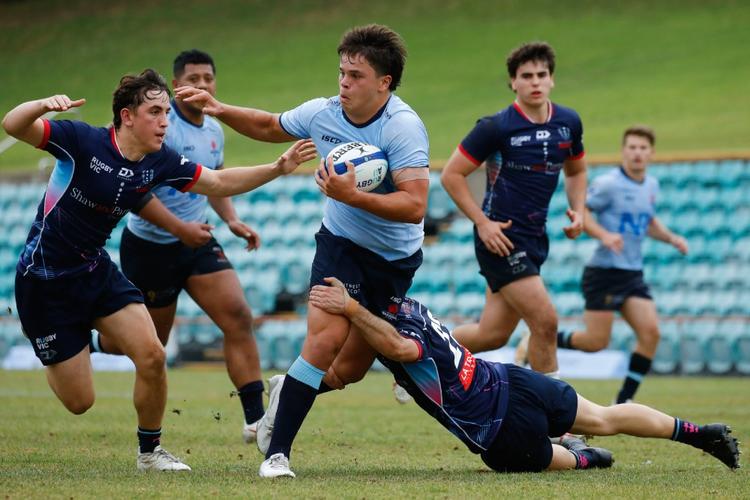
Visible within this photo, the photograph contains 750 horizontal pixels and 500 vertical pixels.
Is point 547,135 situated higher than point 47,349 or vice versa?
point 547,135

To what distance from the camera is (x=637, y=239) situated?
11750mm

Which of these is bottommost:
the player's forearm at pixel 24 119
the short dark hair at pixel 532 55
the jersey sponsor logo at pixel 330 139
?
the jersey sponsor logo at pixel 330 139

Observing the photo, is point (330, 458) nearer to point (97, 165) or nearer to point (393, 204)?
point (393, 204)

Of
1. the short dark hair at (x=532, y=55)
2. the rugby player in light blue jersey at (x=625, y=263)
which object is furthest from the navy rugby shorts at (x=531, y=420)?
the rugby player in light blue jersey at (x=625, y=263)

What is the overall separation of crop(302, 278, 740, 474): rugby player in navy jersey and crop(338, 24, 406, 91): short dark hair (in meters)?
1.24

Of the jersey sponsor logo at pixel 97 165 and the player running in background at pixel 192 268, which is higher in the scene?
the jersey sponsor logo at pixel 97 165

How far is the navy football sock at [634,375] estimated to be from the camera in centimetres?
1091

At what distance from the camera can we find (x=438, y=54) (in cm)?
3666

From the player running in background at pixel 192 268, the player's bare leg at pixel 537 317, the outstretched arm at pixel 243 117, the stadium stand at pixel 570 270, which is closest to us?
the outstretched arm at pixel 243 117

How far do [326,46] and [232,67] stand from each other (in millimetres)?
3249

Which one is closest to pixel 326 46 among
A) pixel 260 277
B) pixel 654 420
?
pixel 260 277

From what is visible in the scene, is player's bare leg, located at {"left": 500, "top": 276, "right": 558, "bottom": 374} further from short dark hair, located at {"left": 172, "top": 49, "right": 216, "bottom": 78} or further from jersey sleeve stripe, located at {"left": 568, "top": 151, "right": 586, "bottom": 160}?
short dark hair, located at {"left": 172, "top": 49, "right": 216, "bottom": 78}

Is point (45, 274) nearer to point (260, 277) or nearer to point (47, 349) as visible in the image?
point (47, 349)

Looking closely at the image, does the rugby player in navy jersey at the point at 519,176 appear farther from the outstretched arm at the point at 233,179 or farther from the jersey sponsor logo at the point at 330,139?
the jersey sponsor logo at the point at 330,139
